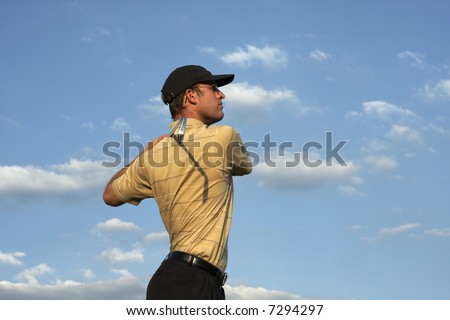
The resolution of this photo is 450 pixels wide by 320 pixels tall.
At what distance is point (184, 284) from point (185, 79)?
2180 millimetres

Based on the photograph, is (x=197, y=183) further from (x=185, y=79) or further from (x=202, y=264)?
(x=185, y=79)

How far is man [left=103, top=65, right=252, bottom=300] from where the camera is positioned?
191 inches

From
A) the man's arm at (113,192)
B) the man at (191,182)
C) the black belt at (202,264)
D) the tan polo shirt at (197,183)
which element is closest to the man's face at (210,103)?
the man at (191,182)

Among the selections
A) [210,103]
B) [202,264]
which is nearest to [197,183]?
[202,264]

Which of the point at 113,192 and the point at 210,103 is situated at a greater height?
the point at 210,103

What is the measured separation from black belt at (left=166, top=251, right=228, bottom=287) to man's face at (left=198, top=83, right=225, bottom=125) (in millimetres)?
1476

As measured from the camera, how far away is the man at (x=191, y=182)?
15.9 ft

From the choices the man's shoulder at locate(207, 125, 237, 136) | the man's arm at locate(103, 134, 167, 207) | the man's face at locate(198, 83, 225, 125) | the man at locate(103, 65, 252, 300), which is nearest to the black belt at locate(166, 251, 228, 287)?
the man at locate(103, 65, 252, 300)

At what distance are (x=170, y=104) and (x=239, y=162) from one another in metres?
1.05

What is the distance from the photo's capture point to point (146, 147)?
570cm

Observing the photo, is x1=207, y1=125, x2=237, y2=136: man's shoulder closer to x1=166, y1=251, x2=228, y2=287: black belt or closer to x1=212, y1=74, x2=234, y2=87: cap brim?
x1=212, y1=74, x2=234, y2=87: cap brim

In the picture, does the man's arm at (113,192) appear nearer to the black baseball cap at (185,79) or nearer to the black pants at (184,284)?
the black baseball cap at (185,79)

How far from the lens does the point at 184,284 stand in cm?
480
